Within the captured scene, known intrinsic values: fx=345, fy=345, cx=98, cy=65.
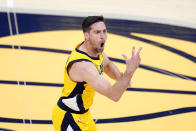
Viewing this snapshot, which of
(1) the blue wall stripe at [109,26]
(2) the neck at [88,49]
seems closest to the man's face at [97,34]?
(2) the neck at [88,49]

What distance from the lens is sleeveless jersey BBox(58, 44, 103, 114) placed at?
2916 millimetres

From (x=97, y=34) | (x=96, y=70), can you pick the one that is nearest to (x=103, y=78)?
(x=96, y=70)

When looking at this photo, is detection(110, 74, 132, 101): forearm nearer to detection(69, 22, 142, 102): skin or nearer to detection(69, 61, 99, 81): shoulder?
detection(69, 22, 142, 102): skin

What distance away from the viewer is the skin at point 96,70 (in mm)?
2449

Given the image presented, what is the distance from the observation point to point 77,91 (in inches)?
119

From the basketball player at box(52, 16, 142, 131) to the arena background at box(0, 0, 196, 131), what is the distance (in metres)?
1.41

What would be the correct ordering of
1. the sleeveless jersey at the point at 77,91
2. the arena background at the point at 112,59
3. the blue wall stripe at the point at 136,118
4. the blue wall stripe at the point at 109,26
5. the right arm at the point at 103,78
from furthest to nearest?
the blue wall stripe at the point at 109,26 → the arena background at the point at 112,59 → the blue wall stripe at the point at 136,118 → the sleeveless jersey at the point at 77,91 → the right arm at the point at 103,78

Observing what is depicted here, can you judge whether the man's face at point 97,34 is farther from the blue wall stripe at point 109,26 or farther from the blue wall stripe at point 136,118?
the blue wall stripe at point 109,26

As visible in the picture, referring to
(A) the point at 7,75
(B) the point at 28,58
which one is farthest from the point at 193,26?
(A) the point at 7,75

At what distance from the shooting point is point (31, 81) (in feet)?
18.3

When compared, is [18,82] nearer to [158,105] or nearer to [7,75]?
[7,75]

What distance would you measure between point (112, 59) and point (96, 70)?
3668mm

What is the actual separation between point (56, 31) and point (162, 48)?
2.28 meters

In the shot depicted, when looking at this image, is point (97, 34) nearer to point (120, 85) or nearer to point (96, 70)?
point (96, 70)
